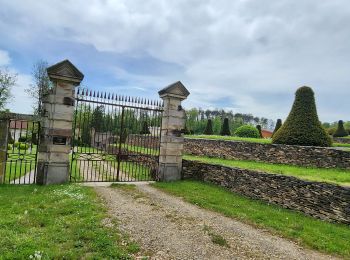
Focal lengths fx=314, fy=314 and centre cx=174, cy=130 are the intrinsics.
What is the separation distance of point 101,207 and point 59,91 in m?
4.44

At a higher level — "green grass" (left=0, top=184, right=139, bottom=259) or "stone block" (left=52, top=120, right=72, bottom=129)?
"stone block" (left=52, top=120, right=72, bottom=129)

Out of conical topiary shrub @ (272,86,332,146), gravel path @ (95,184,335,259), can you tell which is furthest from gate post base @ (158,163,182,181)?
conical topiary shrub @ (272,86,332,146)

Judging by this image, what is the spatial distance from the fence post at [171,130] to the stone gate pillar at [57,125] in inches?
135

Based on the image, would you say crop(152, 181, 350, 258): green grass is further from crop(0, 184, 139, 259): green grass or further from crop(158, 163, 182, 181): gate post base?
crop(0, 184, 139, 259): green grass

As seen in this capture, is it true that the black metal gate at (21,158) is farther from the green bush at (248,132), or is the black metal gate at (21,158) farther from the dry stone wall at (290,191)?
the green bush at (248,132)

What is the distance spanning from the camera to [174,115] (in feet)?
39.9

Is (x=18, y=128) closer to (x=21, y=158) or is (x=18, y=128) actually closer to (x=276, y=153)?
(x=21, y=158)

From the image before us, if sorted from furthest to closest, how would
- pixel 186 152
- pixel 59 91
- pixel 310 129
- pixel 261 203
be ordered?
pixel 186 152
pixel 310 129
pixel 59 91
pixel 261 203

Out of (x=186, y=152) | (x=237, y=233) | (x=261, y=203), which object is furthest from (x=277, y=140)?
(x=237, y=233)

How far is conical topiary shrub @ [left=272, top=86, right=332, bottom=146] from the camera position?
15.5 metres

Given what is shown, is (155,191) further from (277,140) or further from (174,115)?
(277,140)

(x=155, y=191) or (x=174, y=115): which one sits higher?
(x=174, y=115)

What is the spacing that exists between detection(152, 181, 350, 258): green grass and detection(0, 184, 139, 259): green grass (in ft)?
10.0

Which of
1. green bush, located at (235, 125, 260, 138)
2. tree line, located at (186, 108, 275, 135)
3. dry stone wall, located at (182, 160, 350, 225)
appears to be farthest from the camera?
tree line, located at (186, 108, 275, 135)
